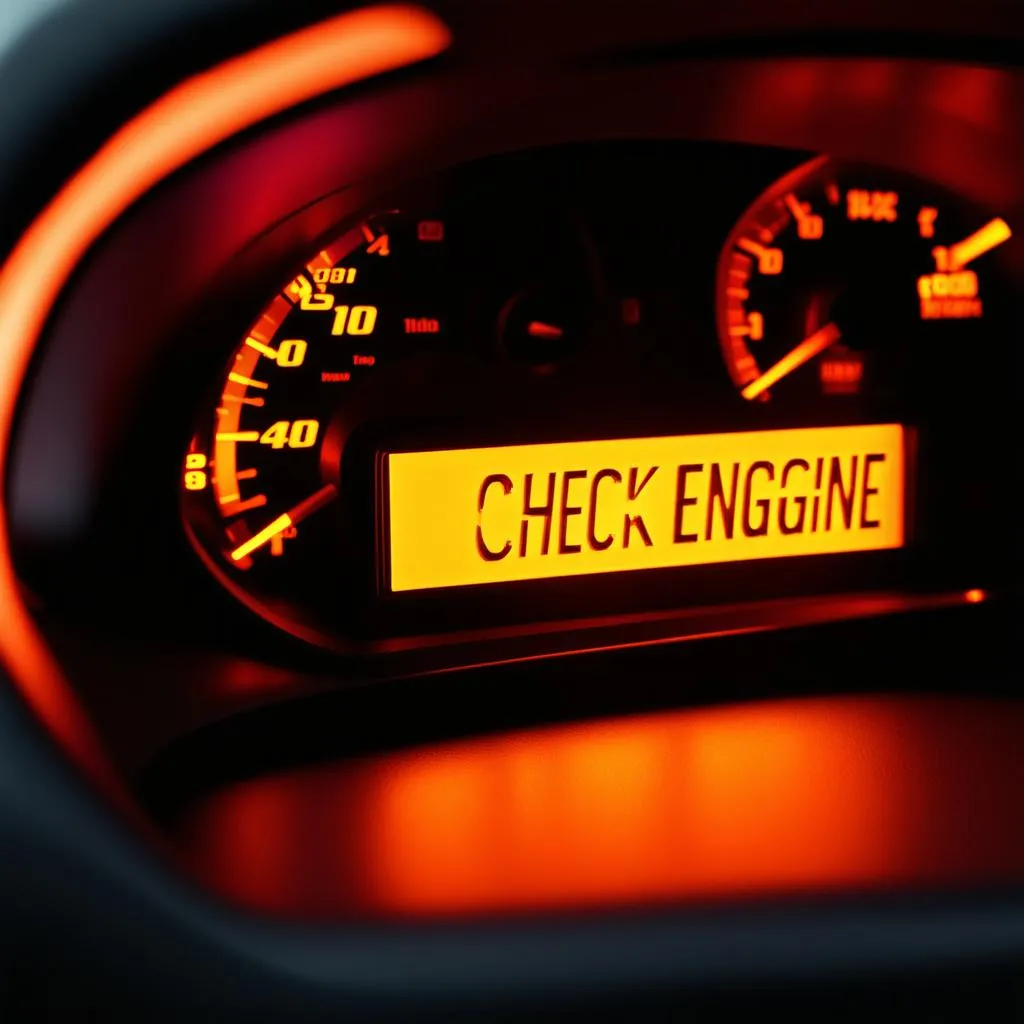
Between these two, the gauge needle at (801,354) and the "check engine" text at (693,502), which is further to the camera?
the gauge needle at (801,354)

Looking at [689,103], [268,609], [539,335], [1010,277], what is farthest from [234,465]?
[1010,277]

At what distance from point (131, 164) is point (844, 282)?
0.76 m

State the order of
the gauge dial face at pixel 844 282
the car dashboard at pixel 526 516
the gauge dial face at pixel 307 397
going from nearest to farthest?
the car dashboard at pixel 526 516, the gauge dial face at pixel 307 397, the gauge dial face at pixel 844 282

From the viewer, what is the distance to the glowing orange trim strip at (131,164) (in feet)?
2.55

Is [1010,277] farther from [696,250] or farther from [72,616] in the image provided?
[72,616]

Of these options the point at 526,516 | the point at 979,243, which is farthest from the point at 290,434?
the point at 979,243

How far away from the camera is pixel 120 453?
106 cm

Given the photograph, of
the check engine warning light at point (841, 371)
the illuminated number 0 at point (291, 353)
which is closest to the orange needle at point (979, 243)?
the check engine warning light at point (841, 371)

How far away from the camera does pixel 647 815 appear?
939 mm

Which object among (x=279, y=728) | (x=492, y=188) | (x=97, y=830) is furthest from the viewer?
(x=492, y=188)

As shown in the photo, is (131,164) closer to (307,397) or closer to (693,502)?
(307,397)

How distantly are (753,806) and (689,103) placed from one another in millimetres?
530

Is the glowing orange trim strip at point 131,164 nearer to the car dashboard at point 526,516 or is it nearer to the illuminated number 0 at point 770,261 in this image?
the car dashboard at point 526,516

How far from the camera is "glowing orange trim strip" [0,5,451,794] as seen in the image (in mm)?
778
